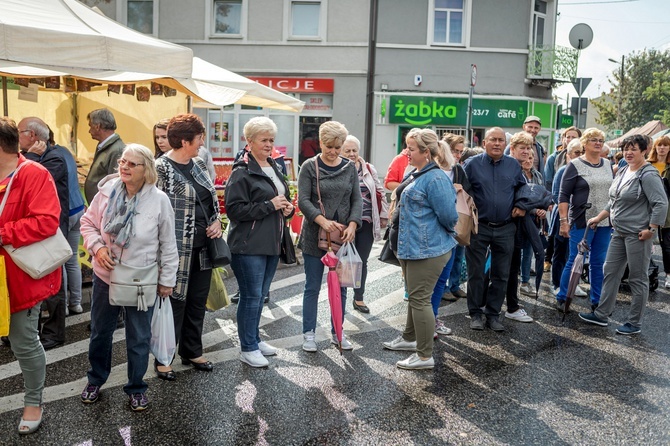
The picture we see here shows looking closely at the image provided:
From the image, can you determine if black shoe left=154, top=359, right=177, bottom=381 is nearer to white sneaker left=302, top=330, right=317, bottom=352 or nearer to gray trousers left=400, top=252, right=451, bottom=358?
white sneaker left=302, top=330, right=317, bottom=352

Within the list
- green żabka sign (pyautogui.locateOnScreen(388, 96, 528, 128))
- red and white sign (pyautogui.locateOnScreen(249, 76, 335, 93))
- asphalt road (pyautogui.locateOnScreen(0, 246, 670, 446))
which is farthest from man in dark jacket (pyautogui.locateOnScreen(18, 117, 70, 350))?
green żabka sign (pyautogui.locateOnScreen(388, 96, 528, 128))

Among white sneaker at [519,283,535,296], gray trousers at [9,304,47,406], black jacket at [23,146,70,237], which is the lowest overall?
white sneaker at [519,283,535,296]

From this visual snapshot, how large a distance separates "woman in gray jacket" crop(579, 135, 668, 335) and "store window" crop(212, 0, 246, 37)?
1786 centimetres

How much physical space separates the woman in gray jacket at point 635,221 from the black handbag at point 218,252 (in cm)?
390

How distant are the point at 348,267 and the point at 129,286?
6.33ft

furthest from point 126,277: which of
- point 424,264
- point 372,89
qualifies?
point 372,89

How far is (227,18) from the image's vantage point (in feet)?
72.9

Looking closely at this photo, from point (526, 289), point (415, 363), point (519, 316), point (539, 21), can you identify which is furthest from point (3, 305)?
point (539, 21)

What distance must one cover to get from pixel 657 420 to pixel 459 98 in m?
18.5

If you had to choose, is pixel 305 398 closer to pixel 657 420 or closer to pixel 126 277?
pixel 126 277

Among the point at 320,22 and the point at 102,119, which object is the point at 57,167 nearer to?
the point at 102,119

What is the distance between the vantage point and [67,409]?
13.8 ft

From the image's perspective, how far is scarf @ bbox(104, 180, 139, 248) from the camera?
4.00 meters

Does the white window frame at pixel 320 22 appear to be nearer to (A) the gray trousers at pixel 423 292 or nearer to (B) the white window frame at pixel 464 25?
(B) the white window frame at pixel 464 25
